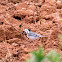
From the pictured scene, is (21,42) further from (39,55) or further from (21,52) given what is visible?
(39,55)

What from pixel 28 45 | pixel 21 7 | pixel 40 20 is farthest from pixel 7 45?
pixel 21 7

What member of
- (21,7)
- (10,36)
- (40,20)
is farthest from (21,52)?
(21,7)

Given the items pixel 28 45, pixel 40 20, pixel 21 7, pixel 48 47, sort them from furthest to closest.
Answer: pixel 21 7 < pixel 40 20 < pixel 28 45 < pixel 48 47

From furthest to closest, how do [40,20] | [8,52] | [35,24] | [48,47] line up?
[40,20]
[35,24]
[48,47]
[8,52]

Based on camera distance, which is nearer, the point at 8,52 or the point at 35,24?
the point at 8,52

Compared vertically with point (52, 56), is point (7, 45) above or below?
below

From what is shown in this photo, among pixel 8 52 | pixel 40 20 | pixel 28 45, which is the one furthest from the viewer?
pixel 40 20

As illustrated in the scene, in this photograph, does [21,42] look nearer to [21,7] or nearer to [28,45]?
[28,45]

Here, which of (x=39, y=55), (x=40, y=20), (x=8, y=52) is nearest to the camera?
(x=39, y=55)

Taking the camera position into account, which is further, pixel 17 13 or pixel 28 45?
pixel 17 13
